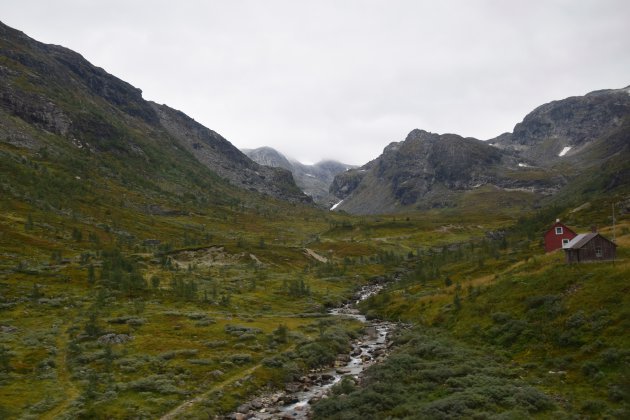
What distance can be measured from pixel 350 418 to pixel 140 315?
4568 cm

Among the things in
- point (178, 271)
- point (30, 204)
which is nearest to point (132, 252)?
point (178, 271)

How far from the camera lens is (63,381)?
41469 mm

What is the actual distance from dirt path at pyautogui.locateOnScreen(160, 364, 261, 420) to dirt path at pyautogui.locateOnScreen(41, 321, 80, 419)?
315 inches

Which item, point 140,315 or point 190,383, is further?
point 140,315

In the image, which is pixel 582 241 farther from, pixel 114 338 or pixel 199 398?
pixel 114 338

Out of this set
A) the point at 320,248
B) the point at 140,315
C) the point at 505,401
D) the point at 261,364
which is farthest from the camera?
the point at 320,248

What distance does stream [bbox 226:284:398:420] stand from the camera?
Result: 37.8m

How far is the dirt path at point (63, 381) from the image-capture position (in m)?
35.0

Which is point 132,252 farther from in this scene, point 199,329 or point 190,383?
point 190,383

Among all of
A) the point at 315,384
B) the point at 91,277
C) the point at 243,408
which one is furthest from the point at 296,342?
the point at 91,277

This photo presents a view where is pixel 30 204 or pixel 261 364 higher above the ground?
pixel 30 204

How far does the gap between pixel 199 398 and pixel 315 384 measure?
11729 millimetres

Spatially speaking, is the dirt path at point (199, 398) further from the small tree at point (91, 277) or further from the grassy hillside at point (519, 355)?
the small tree at point (91, 277)

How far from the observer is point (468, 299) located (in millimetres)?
62062
